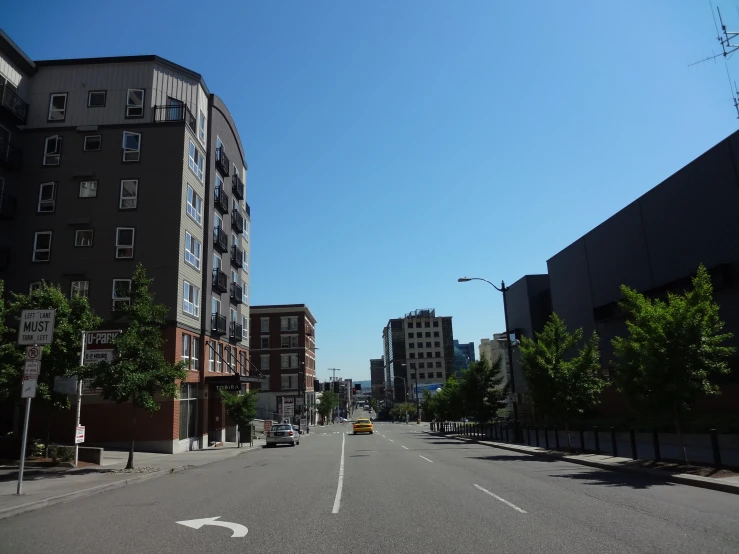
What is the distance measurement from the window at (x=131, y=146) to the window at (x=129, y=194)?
58.0 inches

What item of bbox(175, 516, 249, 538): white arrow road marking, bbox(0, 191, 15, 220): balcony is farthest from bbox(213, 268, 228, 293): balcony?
bbox(175, 516, 249, 538): white arrow road marking

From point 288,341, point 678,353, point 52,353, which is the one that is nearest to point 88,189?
point 52,353

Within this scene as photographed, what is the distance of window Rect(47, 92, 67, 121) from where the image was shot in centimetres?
3375

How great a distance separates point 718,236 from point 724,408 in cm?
820

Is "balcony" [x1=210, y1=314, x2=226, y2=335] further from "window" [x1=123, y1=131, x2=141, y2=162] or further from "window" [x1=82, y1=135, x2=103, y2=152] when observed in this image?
"window" [x1=82, y1=135, x2=103, y2=152]

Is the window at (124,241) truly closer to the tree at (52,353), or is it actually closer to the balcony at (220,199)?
the balcony at (220,199)

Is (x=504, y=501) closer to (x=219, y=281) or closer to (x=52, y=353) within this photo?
(x=52, y=353)

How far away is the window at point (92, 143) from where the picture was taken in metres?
33.2

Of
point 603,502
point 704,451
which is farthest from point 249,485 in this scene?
point 704,451

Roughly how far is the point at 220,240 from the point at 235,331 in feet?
26.4

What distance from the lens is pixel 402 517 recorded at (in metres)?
9.04

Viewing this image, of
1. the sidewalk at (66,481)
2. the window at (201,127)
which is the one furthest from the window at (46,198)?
the sidewalk at (66,481)

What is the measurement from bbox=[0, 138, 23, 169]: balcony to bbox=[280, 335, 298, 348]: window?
2168 inches

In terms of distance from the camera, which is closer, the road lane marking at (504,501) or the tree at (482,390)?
the road lane marking at (504,501)
